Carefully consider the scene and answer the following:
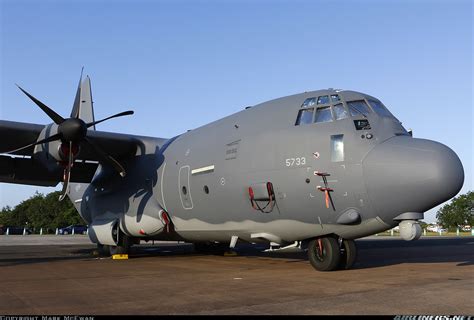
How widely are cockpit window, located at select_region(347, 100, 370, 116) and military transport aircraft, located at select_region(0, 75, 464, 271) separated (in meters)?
0.02

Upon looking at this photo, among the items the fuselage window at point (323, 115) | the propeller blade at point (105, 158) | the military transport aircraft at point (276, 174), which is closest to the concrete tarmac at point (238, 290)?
the military transport aircraft at point (276, 174)

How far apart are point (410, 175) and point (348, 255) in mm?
2925

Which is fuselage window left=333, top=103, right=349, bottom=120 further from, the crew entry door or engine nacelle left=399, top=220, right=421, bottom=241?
the crew entry door

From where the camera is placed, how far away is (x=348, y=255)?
11555mm

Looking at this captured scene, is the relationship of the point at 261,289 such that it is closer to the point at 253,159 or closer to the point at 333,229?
the point at 333,229

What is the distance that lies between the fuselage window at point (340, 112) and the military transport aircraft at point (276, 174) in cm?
3

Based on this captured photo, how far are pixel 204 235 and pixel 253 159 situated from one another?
358cm

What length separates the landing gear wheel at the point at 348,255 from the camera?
11555 millimetres

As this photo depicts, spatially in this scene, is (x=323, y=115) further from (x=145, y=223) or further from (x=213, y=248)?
(x=213, y=248)

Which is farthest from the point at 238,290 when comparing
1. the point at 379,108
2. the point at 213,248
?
the point at 213,248

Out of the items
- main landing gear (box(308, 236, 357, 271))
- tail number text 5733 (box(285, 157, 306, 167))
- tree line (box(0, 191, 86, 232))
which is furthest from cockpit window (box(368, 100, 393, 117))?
tree line (box(0, 191, 86, 232))

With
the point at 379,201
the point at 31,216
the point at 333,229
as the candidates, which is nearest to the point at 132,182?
the point at 333,229

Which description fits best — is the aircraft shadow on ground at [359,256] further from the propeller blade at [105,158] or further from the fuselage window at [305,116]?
the fuselage window at [305,116]

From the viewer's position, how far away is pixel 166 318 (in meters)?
6.10
